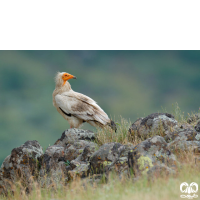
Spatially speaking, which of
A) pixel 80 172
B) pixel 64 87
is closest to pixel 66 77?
pixel 64 87

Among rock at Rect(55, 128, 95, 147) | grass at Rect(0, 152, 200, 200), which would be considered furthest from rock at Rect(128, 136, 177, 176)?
rock at Rect(55, 128, 95, 147)

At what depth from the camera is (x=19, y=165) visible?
9.03 m

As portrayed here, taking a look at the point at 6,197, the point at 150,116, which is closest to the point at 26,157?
the point at 6,197

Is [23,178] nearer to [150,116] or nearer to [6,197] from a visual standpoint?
[6,197]

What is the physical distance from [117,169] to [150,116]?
3661mm

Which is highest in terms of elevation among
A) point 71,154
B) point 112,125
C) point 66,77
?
point 66,77

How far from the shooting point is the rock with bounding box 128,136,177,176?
6.41 metres

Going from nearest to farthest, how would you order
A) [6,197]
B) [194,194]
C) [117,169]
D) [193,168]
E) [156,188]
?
[194,194]
[156,188]
[193,168]
[117,169]
[6,197]

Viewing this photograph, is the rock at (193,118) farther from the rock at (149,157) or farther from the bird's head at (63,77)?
the bird's head at (63,77)

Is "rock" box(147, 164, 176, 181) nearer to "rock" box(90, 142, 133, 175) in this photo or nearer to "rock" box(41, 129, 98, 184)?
"rock" box(90, 142, 133, 175)

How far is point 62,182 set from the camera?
755 cm

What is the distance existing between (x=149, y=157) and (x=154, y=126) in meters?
3.11

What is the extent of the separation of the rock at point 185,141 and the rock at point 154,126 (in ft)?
3.73

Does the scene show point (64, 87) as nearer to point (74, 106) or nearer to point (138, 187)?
point (74, 106)
